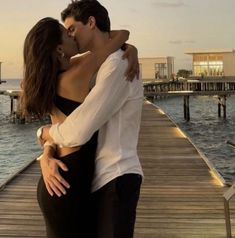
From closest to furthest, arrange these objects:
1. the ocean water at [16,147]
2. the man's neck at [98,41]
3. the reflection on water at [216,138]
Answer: the man's neck at [98,41], the reflection on water at [216,138], the ocean water at [16,147]

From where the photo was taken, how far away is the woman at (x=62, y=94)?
6.00 ft

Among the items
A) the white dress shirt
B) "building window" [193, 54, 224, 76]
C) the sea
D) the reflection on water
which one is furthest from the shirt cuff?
"building window" [193, 54, 224, 76]

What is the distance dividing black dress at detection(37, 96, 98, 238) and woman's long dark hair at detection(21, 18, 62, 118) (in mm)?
57

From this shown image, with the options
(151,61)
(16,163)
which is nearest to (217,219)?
(16,163)

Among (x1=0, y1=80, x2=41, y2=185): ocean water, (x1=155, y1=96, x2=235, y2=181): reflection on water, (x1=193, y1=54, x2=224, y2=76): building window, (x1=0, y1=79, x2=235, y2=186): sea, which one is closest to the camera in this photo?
(x1=155, y1=96, x2=235, y2=181): reflection on water

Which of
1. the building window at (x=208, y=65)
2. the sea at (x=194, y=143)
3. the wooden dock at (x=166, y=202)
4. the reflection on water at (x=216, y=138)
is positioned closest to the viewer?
the wooden dock at (x=166, y=202)

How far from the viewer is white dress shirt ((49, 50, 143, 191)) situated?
1.82 metres

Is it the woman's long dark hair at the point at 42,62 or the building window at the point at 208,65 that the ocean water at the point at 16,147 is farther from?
the building window at the point at 208,65

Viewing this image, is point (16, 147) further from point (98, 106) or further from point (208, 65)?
point (208, 65)

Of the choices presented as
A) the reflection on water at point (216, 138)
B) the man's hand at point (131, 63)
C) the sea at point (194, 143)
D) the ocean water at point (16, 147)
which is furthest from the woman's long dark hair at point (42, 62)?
the ocean water at point (16, 147)

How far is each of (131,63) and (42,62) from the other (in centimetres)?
34

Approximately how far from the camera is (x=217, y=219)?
488 cm

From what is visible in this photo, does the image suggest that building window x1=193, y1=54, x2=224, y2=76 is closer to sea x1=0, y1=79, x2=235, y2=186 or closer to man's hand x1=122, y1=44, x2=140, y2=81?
sea x1=0, y1=79, x2=235, y2=186

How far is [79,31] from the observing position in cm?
191
